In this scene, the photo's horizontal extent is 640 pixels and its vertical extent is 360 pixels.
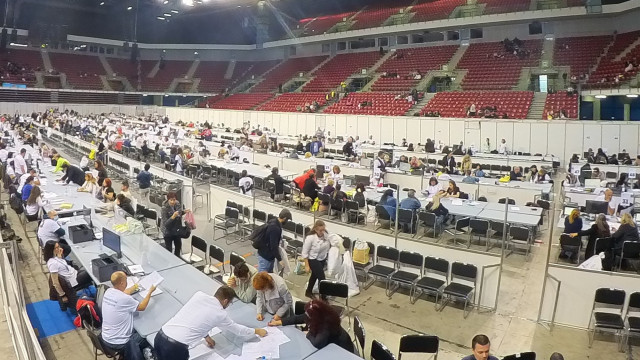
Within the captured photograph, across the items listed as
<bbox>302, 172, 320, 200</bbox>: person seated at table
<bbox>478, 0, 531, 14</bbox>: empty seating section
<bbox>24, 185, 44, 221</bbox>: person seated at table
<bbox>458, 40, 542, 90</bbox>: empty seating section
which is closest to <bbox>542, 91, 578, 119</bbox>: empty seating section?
<bbox>458, 40, 542, 90</bbox>: empty seating section

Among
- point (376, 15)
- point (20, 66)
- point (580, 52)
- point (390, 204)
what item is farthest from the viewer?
point (20, 66)

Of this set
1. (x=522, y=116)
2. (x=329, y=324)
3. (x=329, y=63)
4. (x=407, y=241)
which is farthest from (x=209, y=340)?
(x=329, y=63)

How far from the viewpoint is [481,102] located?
26.0 meters

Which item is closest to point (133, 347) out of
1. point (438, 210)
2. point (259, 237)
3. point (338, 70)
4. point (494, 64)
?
point (259, 237)

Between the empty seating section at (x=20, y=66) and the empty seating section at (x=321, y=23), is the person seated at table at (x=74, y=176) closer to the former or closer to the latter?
the empty seating section at (x=321, y=23)

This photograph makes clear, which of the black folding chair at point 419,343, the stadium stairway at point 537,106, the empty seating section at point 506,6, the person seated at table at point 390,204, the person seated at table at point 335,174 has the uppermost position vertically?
the empty seating section at point 506,6

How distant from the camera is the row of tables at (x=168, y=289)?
4.75 metres

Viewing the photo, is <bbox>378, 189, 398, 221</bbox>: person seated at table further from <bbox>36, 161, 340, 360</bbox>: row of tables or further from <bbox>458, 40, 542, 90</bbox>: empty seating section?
<bbox>458, 40, 542, 90</bbox>: empty seating section

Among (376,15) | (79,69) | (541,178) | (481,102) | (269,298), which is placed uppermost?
(376,15)

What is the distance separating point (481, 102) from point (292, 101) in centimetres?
1521

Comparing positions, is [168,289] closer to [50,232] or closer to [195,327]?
[195,327]

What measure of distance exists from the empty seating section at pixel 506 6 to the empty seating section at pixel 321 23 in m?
14.4

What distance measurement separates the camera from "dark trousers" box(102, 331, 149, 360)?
516 centimetres

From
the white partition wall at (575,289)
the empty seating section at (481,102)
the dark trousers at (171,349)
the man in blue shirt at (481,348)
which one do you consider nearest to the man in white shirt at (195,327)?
the dark trousers at (171,349)
